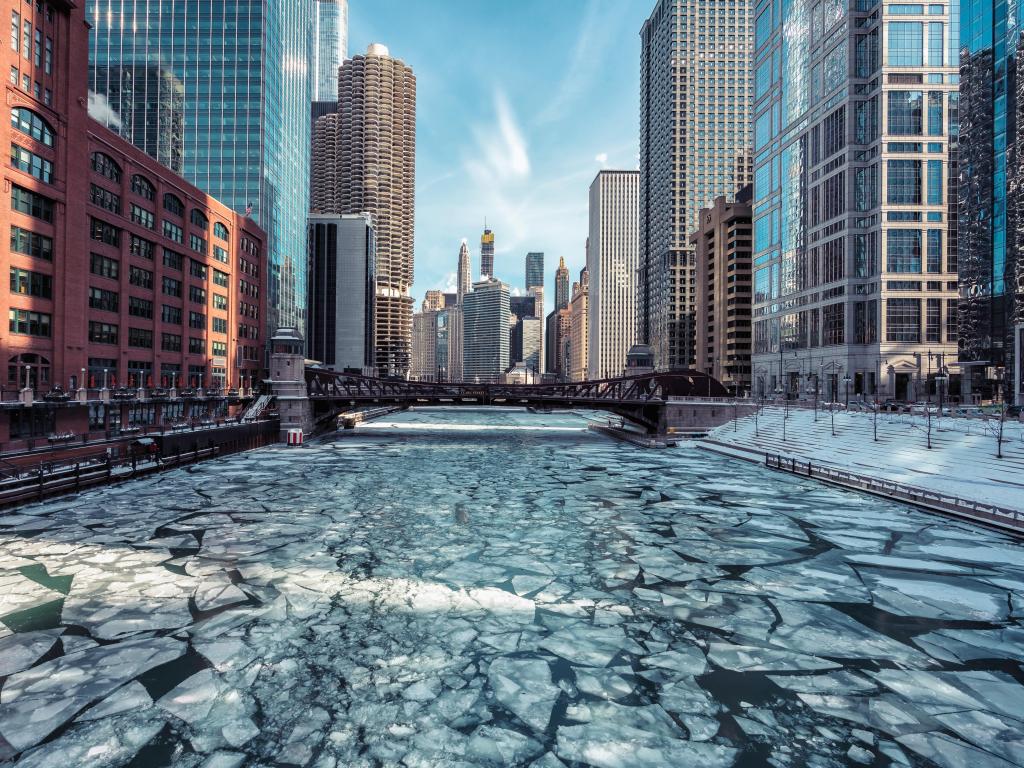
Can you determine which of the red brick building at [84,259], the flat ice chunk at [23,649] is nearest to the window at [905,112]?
the red brick building at [84,259]

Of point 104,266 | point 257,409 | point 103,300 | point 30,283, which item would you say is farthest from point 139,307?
point 30,283

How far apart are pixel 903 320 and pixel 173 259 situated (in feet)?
290

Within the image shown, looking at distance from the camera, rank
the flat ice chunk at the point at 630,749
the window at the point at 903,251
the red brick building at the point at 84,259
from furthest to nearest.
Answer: the window at the point at 903,251 → the red brick building at the point at 84,259 → the flat ice chunk at the point at 630,749

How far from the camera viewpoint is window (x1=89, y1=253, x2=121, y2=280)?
4422 cm

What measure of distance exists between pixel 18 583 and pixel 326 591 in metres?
8.83

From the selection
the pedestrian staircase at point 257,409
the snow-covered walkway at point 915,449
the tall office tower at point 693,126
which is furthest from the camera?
the tall office tower at point 693,126

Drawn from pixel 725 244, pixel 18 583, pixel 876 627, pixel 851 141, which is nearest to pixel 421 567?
pixel 18 583

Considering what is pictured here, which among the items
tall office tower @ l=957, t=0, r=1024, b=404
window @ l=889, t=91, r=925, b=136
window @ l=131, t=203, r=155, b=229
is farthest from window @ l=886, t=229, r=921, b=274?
window @ l=131, t=203, r=155, b=229

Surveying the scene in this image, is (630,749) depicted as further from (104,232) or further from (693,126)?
(693,126)

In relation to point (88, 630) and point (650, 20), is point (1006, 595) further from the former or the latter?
point (650, 20)

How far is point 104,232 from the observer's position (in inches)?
1793

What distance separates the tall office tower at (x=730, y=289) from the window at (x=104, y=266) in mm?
116928

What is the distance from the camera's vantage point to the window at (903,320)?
224 ft

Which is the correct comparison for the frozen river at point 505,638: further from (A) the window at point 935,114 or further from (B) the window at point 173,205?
(A) the window at point 935,114
